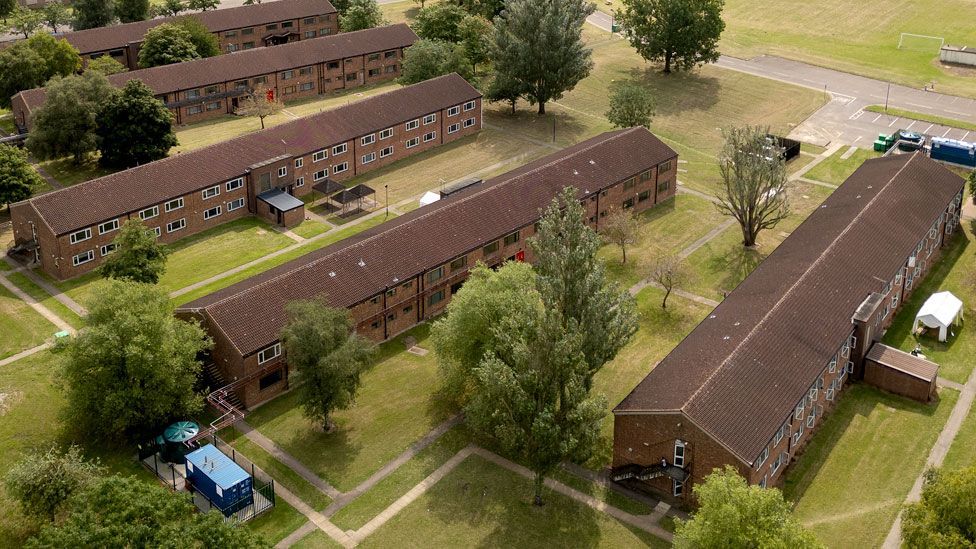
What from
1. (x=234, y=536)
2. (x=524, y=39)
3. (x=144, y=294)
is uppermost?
(x=524, y=39)

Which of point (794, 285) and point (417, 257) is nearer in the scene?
point (794, 285)

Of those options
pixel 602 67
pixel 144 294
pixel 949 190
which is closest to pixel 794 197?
pixel 949 190

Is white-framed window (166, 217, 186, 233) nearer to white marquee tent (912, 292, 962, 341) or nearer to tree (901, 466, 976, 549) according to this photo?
white marquee tent (912, 292, 962, 341)

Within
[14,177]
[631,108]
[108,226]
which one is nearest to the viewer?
[108,226]

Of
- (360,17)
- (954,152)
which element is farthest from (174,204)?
(954,152)

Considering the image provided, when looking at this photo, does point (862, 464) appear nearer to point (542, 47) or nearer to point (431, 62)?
point (542, 47)

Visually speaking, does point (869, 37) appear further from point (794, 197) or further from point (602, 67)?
point (794, 197)
